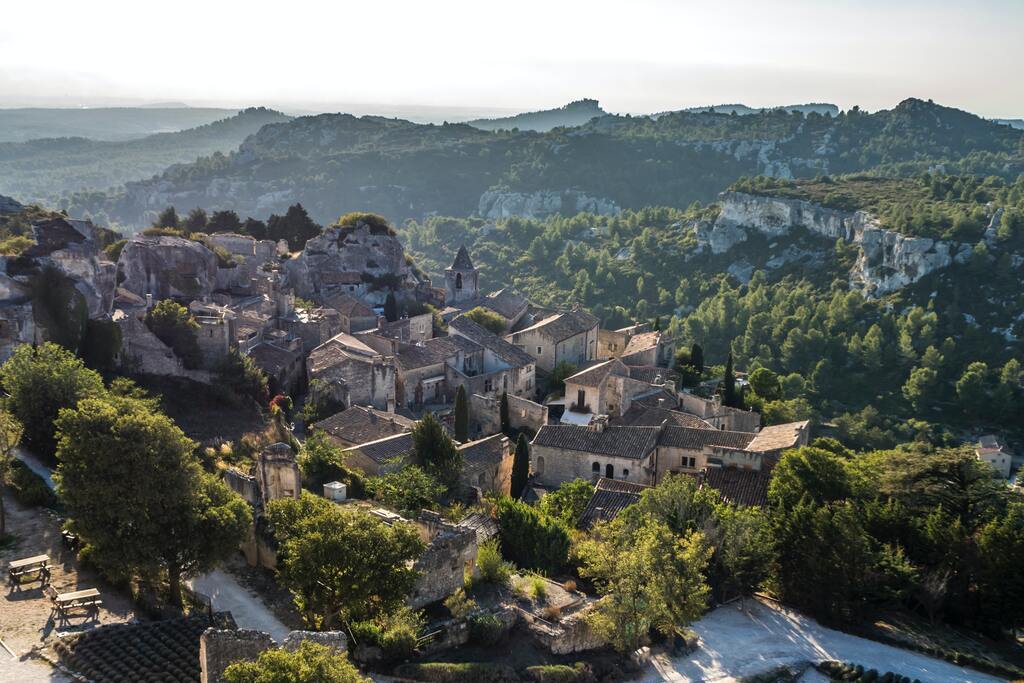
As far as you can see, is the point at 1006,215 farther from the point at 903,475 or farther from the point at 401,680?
the point at 401,680

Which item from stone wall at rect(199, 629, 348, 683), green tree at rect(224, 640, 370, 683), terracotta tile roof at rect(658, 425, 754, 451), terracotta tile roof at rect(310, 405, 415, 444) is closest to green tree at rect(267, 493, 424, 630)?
stone wall at rect(199, 629, 348, 683)

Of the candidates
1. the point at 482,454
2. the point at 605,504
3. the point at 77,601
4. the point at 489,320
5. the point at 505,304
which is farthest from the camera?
the point at 505,304

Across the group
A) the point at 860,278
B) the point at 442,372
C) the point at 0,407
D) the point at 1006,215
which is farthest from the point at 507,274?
the point at 0,407

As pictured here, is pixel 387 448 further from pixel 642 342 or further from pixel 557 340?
pixel 642 342

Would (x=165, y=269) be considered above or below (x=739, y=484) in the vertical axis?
above

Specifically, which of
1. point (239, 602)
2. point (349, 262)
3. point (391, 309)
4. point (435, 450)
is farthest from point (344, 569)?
point (349, 262)

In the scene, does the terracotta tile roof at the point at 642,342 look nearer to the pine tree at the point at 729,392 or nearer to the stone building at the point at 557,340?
the stone building at the point at 557,340

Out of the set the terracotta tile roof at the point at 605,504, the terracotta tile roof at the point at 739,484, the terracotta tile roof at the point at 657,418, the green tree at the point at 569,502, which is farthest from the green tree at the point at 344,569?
the terracotta tile roof at the point at 657,418
